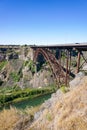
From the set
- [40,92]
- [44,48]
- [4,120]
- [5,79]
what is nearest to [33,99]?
[40,92]

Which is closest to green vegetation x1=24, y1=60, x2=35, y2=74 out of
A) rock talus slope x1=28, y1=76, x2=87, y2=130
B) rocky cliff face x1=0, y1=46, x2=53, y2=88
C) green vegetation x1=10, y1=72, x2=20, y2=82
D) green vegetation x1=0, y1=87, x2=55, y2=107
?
rocky cliff face x1=0, y1=46, x2=53, y2=88

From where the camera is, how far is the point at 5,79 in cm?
9525

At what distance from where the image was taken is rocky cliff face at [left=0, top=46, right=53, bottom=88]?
8500cm

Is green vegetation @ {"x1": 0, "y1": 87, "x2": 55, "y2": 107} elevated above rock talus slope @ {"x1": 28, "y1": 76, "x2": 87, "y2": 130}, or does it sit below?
below

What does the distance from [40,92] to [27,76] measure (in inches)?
652

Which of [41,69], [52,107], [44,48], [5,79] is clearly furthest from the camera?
[5,79]

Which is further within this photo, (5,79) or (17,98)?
(5,79)

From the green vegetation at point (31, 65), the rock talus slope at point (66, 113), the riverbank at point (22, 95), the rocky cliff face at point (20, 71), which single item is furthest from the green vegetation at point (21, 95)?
the rock talus slope at point (66, 113)

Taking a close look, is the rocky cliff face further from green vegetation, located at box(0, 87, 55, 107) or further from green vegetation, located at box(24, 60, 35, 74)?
green vegetation, located at box(0, 87, 55, 107)

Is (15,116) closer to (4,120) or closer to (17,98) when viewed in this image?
(4,120)

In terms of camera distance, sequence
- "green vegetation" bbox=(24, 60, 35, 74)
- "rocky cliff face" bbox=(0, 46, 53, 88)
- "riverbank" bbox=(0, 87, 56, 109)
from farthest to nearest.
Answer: "green vegetation" bbox=(24, 60, 35, 74) → "rocky cliff face" bbox=(0, 46, 53, 88) → "riverbank" bbox=(0, 87, 56, 109)

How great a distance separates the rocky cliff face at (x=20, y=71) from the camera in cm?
8500

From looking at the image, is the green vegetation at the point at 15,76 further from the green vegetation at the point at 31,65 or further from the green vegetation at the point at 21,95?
the green vegetation at the point at 21,95

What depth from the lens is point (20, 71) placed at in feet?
313
